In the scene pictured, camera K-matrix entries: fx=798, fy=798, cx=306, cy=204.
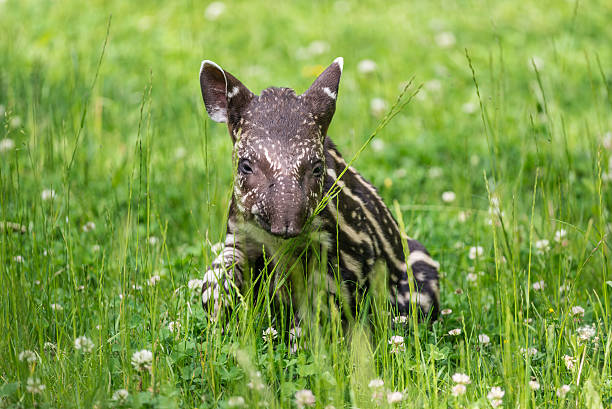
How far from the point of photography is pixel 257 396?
3141mm

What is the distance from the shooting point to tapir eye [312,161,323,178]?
3.90 metres

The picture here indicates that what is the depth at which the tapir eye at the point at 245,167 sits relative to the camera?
12.8 feet

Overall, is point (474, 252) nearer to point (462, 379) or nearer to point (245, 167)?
point (462, 379)

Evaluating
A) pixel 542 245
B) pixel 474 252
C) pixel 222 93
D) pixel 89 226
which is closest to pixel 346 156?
pixel 474 252

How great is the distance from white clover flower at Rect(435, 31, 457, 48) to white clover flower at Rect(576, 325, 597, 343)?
5.35 metres

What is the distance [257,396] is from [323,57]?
604 centimetres

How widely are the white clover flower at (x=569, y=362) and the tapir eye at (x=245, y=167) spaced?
5.73ft

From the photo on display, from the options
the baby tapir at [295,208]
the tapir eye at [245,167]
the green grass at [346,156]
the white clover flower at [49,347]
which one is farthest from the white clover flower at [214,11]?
the white clover flower at [49,347]

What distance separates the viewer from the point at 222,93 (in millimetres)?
4262

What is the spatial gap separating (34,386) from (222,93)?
181 cm

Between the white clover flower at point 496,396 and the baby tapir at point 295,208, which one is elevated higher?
the baby tapir at point 295,208

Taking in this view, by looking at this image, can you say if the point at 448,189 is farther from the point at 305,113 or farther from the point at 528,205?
the point at 305,113

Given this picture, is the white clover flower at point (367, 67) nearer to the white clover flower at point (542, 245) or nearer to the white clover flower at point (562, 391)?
the white clover flower at point (542, 245)

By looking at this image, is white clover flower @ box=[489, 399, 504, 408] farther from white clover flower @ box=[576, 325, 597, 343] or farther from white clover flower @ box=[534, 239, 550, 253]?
white clover flower @ box=[534, 239, 550, 253]
